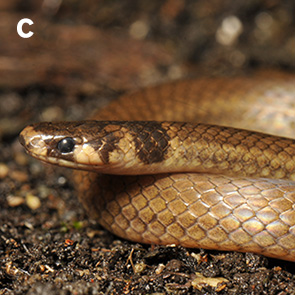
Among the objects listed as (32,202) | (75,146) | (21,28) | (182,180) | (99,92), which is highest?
(21,28)

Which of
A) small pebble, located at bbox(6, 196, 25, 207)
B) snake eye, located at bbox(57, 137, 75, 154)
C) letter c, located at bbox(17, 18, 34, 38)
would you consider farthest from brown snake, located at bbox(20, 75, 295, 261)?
letter c, located at bbox(17, 18, 34, 38)

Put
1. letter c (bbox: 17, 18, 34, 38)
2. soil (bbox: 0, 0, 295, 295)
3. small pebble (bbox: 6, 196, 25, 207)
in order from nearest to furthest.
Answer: soil (bbox: 0, 0, 295, 295) < small pebble (bbox: 6, 196, 25, 207) < letter c (bbox: 17, 18, 34, 38)

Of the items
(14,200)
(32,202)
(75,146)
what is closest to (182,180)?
(75,146)

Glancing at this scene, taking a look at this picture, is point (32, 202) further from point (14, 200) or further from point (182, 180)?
point (182, 180)

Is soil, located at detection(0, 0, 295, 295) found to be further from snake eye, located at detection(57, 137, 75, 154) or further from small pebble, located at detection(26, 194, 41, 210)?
snake eye, located at detection(57, 137, 75, 154)

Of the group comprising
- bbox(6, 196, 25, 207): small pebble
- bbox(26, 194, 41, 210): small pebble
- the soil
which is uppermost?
the soil

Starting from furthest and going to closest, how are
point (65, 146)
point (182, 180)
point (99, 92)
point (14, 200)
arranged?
point (99, 92) < point (14, 200) < point (182, 180) < point (65, 146)

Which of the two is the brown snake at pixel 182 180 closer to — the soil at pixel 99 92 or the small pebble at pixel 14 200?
the soil at pixel 99 92
